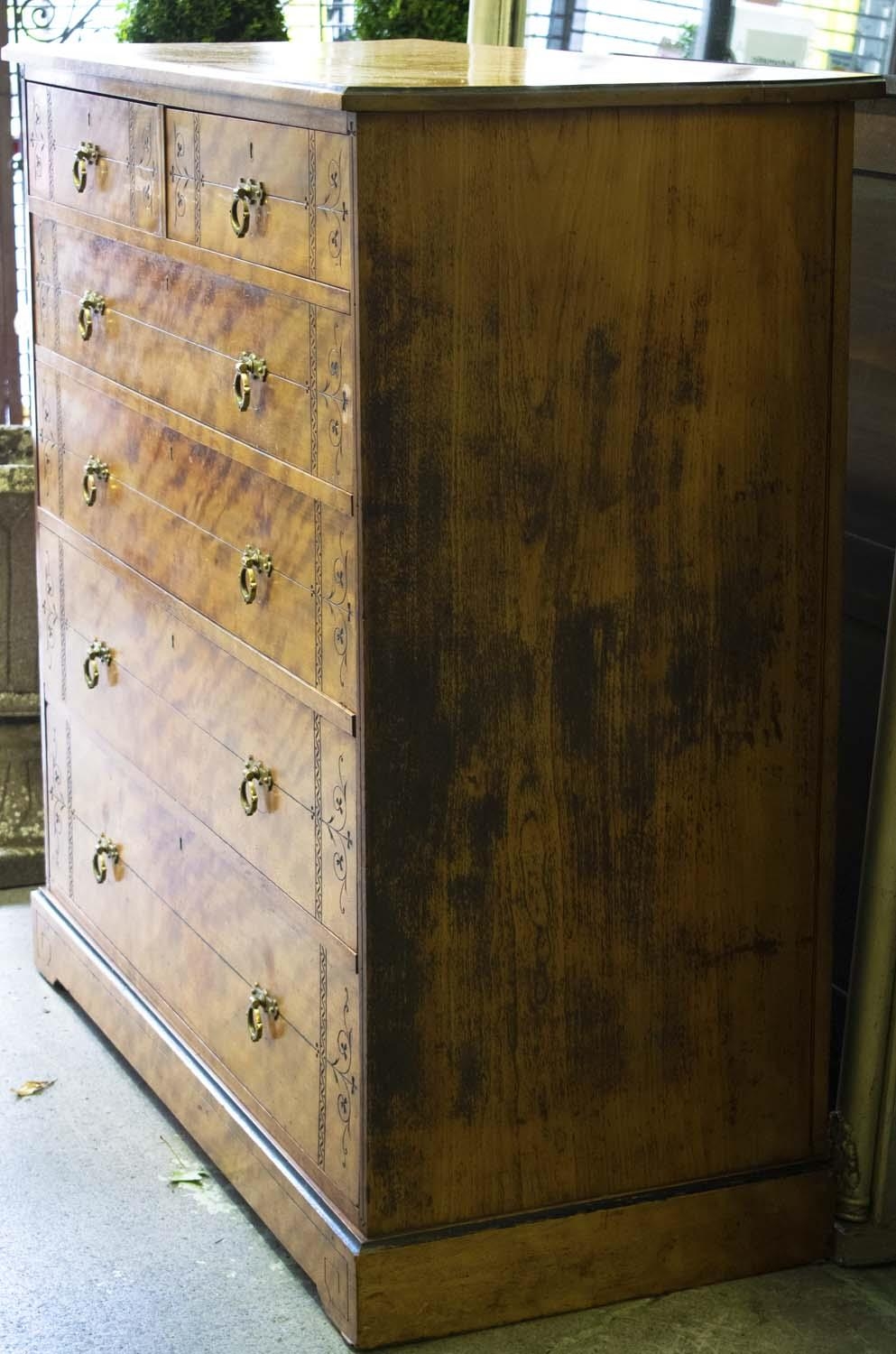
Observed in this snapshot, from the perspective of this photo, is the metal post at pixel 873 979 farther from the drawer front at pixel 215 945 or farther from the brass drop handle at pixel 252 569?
the brass drop handle at pixel 252 569

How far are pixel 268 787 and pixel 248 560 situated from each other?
0.31 meters

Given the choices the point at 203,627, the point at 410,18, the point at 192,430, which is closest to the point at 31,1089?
the point at 203,627

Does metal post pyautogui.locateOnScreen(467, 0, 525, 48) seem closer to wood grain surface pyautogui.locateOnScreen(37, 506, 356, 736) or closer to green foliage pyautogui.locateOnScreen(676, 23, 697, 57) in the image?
green foliage pyautogui.locateOnScreen(676, 23, 697, 57)

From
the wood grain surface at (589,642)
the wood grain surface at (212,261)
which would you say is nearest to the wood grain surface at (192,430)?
the wood grain surface at (589,642)

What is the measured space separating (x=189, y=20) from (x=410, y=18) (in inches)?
18.5

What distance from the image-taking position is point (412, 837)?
2.18 meters

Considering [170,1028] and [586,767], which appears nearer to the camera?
[586,767]

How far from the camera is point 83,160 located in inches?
110

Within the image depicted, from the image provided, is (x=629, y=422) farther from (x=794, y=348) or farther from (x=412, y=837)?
(x=412, y=837)

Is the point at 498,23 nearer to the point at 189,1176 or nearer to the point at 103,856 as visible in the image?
the point at 103,856

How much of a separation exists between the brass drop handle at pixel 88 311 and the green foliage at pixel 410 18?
131 centimetres

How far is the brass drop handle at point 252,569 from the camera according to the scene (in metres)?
2.34

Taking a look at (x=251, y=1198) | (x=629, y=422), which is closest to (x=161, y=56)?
(x=629, y=422)

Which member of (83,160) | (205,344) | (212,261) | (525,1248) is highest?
(83,160)
